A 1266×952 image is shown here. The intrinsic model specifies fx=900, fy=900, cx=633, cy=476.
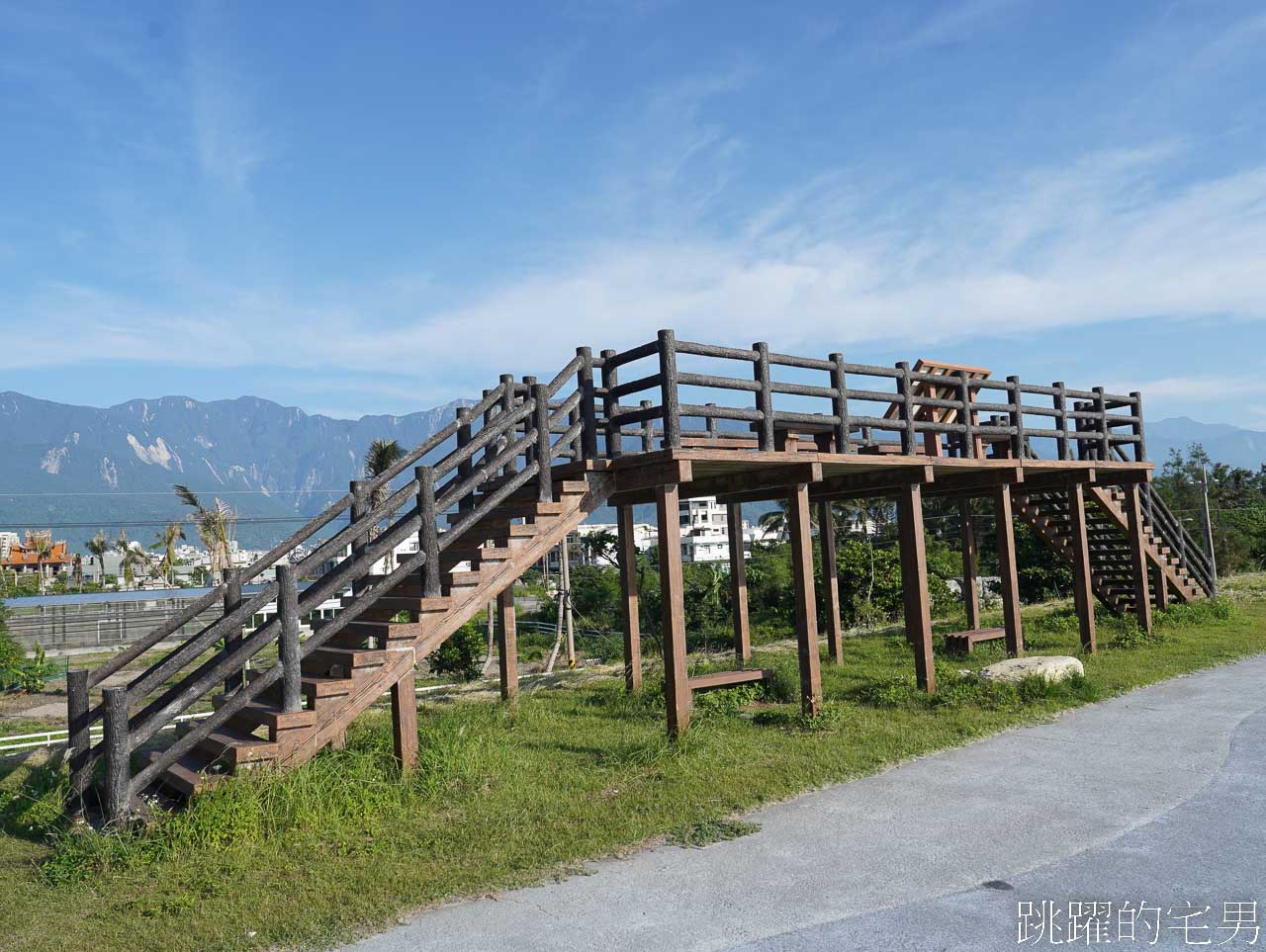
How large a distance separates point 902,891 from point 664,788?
2652mm

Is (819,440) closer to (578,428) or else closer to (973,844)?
(578,428)

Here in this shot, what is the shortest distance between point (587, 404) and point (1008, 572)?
8315 mm

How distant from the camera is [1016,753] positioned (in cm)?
875

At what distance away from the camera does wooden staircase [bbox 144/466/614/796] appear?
7305mm

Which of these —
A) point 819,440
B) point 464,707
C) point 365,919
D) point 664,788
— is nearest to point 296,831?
point 365,919

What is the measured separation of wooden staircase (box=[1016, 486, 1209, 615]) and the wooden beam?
17.0 ft

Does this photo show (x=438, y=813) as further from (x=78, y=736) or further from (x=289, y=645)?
(x=78, y=736)

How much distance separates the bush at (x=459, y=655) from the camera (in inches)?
879

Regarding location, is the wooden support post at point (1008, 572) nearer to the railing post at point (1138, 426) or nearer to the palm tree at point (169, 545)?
the railing post at point (1138, 426)

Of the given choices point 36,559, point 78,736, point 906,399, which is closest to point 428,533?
point 78,736

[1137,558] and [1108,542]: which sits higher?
[1108,542]

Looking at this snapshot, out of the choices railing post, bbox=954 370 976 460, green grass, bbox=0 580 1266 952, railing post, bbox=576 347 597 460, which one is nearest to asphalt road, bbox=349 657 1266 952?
green grass, bbox=0 580 1266 952

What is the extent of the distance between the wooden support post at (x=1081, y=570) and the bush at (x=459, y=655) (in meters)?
13.6

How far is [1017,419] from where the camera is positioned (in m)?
14.2
